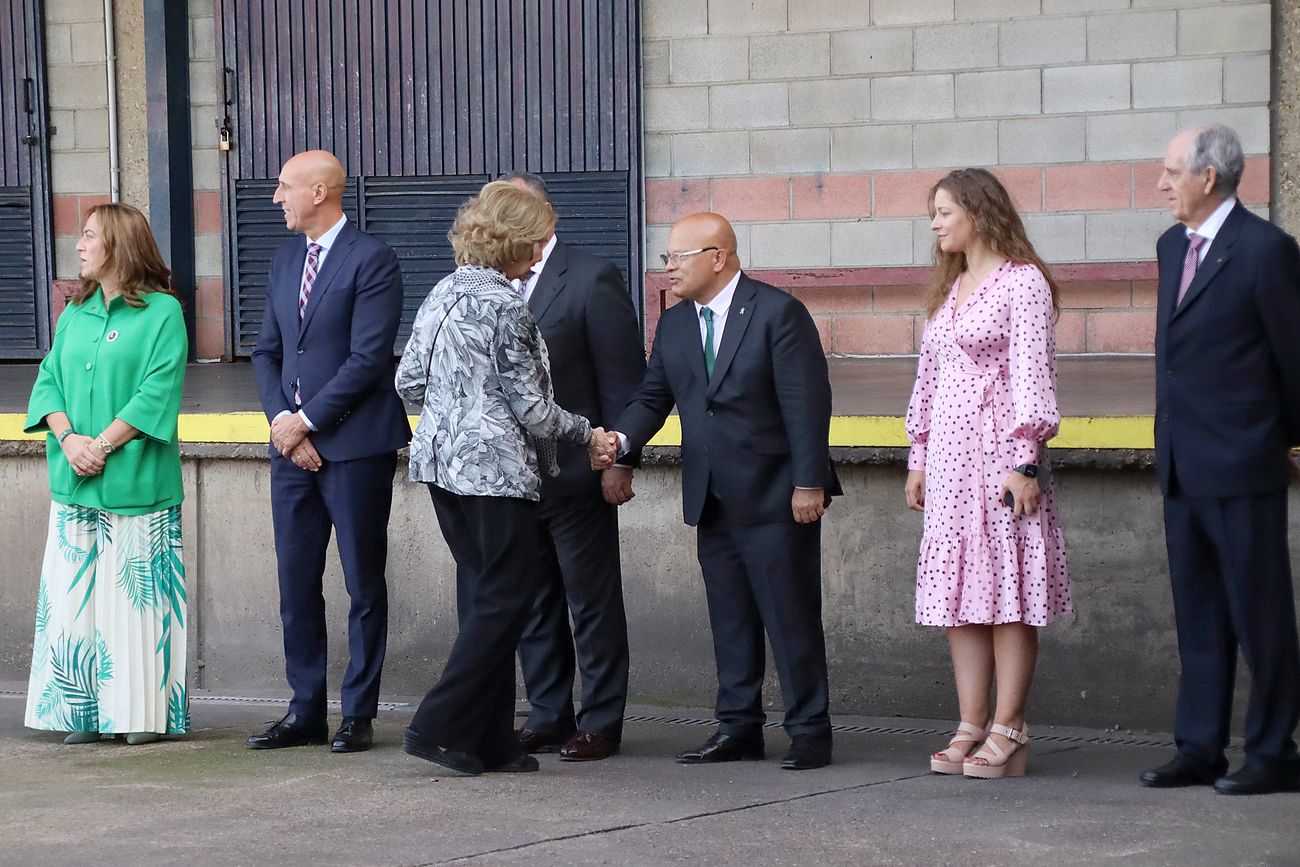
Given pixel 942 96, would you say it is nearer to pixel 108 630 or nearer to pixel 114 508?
pixel 114 508

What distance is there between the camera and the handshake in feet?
15.9

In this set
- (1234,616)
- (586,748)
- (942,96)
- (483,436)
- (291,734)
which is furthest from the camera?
(942,96)

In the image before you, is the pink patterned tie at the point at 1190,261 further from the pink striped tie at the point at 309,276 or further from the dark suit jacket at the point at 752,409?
the pink striped tie at the point at 309,276

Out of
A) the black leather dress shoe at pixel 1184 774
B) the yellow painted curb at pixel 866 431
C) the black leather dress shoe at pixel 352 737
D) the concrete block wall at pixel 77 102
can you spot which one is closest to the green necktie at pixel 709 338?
the yellow painted curb at pixel 866 431

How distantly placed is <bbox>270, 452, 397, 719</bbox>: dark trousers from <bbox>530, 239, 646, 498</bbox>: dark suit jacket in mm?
575

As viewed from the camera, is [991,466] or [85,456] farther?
[85,456]

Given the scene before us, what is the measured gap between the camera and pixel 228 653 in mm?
6625

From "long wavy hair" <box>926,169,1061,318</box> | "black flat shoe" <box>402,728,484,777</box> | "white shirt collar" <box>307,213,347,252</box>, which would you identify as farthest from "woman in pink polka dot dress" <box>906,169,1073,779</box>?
"white shirt collar" <box>307,213,347,252</box>

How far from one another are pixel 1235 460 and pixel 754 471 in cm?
131

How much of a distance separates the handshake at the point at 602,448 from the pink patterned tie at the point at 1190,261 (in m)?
1.59

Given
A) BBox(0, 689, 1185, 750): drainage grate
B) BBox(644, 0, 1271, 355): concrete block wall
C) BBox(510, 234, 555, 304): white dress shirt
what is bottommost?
BBox(0, 689, 1185, 750): drainage grate

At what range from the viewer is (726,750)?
5.04 m

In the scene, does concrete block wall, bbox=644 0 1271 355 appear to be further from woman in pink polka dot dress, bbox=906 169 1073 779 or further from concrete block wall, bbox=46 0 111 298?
woman in pink polka dot dress, bbox=906 169 1073 779

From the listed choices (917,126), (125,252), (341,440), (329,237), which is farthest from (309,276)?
(917,126)
